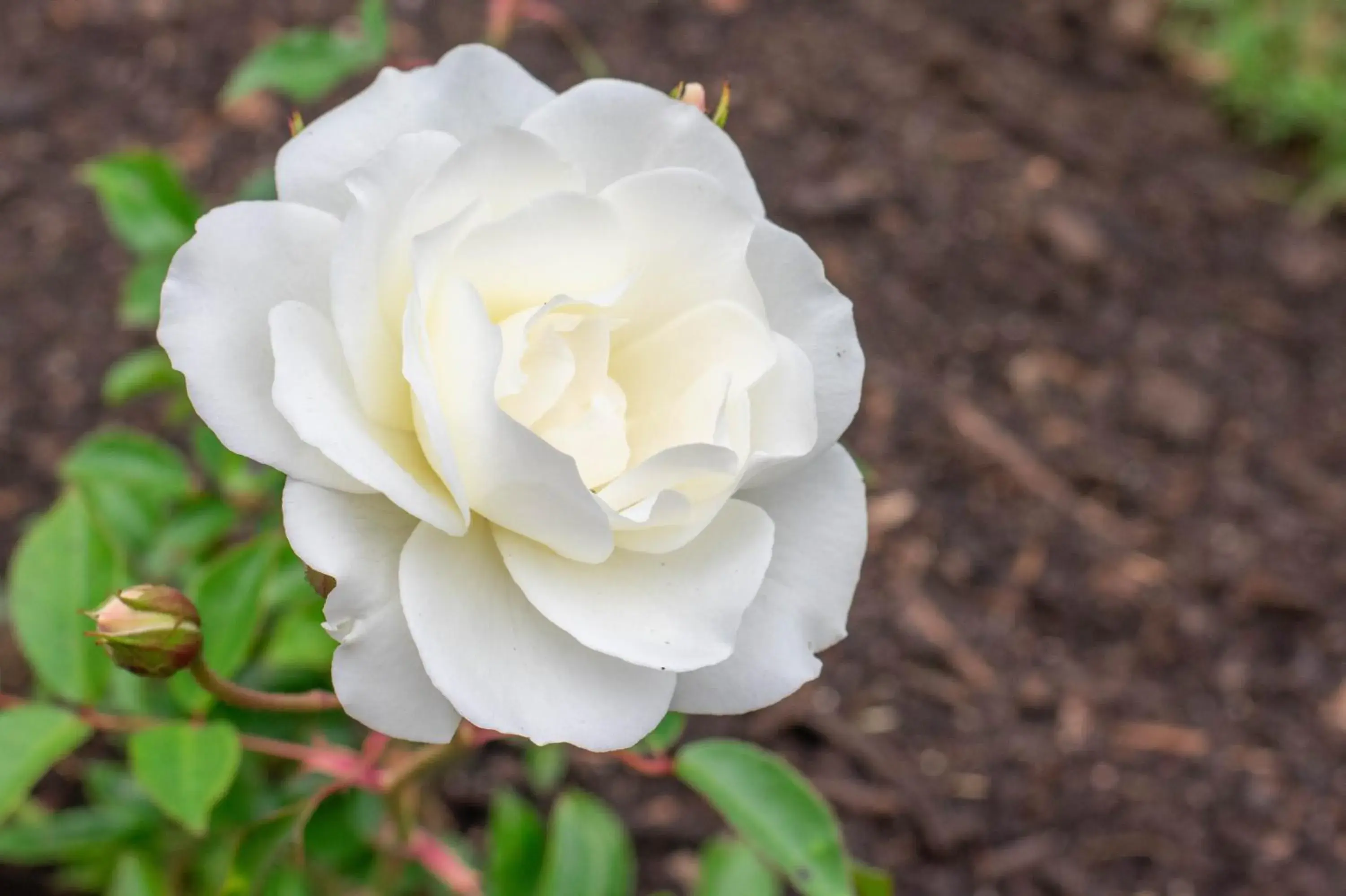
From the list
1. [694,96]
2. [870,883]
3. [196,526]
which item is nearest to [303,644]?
A: [196,526]

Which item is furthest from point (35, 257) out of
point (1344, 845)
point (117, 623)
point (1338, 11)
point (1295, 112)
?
point (1338, 11)

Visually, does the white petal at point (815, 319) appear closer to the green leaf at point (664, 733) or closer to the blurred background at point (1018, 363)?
the green leaf at point (664, 733)

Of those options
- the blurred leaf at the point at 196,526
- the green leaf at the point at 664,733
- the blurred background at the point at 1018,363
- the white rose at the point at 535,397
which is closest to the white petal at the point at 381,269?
the white rose at the point at 535,397

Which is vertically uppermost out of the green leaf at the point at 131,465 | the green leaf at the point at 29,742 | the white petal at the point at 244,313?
the white petal at the point at 244,313

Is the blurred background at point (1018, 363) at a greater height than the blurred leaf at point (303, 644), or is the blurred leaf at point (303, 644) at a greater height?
the blurred leaf at point (303, 644)

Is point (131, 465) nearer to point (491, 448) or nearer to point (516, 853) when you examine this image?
point (516, 853)

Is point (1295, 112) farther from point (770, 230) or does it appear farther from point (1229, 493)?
point (770, 230)
